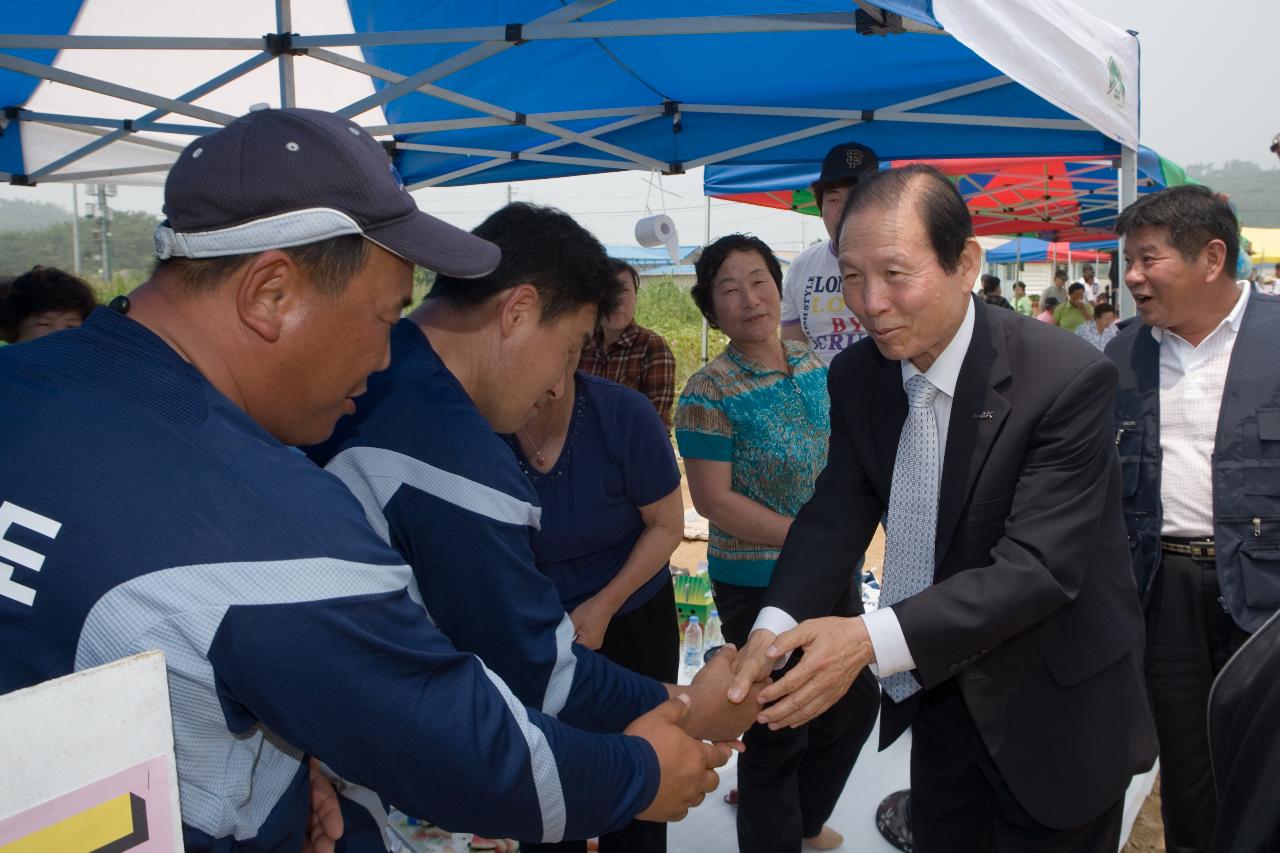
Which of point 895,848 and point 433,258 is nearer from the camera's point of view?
point 433,258

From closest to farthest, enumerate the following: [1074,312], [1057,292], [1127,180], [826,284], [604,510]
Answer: [604,510] → [1127,180] → [826,284] → [1074,312] → [1057,292]

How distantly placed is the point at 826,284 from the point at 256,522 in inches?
144

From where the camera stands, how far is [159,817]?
909 mm

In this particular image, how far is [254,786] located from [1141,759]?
1802 mm

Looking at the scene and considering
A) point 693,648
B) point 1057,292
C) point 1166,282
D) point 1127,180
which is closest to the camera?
point 1166,282

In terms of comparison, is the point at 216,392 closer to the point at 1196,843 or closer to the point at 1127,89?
the point at 1196,843

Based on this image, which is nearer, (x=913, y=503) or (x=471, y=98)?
(x=913, y=503)

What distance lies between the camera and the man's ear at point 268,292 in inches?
44.6

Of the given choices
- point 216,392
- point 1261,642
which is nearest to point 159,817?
point 216,392

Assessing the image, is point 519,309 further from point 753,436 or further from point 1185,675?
point 1185,675

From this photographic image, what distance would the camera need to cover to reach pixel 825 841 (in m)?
3.22

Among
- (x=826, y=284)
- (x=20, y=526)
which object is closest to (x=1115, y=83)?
(x=826, y=284)

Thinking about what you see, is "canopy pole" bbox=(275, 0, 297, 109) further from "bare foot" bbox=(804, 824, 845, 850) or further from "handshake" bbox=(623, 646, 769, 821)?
"bare foot" bbox=(804, 824, 845, 850)

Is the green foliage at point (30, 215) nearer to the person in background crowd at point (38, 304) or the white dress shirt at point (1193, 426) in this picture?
the person in background crowd at point (38, 304)
